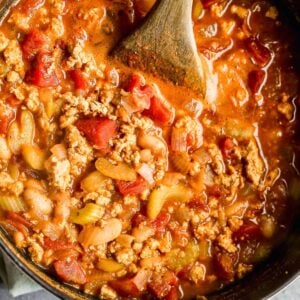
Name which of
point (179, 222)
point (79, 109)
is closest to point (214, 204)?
point (179, 222)

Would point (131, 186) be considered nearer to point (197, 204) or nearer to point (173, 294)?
point (197, 204)

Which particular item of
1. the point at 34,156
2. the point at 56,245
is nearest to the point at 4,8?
the point at 34,156

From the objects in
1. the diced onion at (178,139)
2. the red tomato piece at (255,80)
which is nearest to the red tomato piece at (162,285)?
the diced onion at (178,139)

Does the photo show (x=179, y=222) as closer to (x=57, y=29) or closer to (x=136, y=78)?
(x=136, y=78)

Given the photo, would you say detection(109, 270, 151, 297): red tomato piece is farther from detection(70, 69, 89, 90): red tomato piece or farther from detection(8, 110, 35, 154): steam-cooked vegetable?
detection(70, 69, 89, 90): red tomato piece

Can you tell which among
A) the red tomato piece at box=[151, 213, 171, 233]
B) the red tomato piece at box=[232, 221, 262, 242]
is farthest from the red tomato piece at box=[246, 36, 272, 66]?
the red tomato piece at box=[151, 213, 171, 233]

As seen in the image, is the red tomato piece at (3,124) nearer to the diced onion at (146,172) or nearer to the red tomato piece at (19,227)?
the red tomato piece at (19,227)
